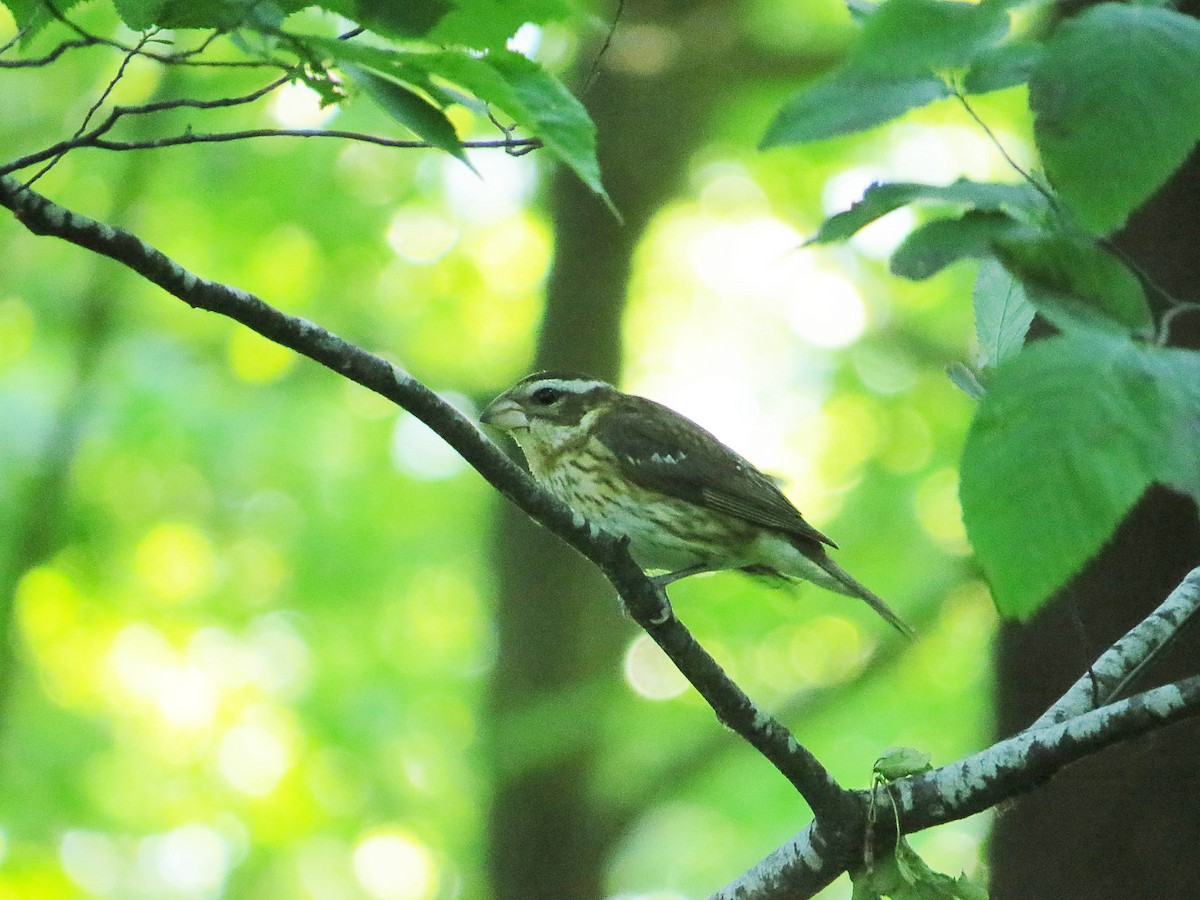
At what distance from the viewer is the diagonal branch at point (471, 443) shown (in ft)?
5.85

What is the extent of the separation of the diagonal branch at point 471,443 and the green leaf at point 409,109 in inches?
23.6

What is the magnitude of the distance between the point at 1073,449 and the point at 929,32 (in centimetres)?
45

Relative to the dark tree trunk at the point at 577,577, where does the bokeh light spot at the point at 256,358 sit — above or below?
above

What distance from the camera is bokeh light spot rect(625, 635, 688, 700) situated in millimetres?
7289

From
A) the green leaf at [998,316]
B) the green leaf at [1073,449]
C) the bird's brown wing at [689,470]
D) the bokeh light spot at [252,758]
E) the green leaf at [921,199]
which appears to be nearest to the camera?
the green leaf at [1073,449]

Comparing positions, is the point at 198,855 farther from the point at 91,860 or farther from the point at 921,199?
the point at 921,199

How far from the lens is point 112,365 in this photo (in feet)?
23.6

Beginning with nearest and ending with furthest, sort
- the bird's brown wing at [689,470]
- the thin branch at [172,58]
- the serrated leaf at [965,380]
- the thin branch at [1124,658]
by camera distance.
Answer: the thin branch at [172,58], the serrated leaf at [965,380], the thin branch at [1124,658], the bird's brown wing at [689,470]

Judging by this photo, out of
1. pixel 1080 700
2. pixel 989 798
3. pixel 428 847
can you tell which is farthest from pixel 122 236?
pixel 428 847

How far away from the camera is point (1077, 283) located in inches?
42.7

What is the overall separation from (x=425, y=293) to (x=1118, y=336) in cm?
854

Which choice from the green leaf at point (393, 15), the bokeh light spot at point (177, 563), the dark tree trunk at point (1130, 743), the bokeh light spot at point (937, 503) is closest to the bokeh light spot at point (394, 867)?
the bokeh light spot at point (177, 563)

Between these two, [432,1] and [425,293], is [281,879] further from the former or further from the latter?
[432,1]

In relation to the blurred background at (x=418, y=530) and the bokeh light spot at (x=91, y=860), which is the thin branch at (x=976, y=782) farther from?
the bokeh light spot at (x=91, y=860)
